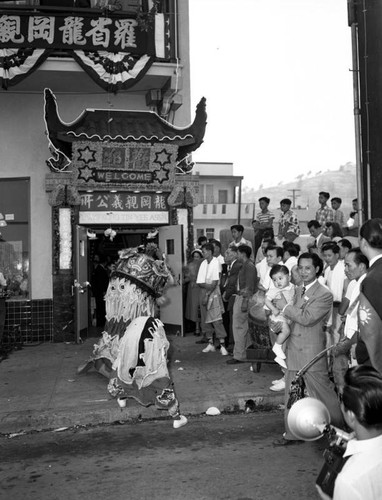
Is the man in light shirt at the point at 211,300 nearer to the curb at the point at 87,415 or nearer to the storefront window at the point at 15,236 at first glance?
the curb at the point at 87,415

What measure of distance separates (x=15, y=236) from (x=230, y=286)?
5.04 meters

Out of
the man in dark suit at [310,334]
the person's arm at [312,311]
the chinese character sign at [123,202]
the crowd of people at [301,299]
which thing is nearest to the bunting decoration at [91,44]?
the chinese character sign at [123,202]

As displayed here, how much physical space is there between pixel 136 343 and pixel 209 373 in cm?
190

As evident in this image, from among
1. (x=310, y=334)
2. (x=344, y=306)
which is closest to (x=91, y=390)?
(x=310, y=334)

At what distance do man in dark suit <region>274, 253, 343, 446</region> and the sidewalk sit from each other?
1.62 meters

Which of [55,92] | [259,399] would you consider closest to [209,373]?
[259,399]

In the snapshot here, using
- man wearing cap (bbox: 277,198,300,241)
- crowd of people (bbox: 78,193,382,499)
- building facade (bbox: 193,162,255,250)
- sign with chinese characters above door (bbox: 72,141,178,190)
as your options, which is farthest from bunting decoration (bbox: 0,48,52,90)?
building facade (bbox: 193,162,255,250)

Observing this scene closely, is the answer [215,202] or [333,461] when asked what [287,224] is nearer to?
[333,461]

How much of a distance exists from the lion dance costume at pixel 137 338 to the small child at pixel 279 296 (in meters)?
1.38

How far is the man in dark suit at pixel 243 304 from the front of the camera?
8.88 metres

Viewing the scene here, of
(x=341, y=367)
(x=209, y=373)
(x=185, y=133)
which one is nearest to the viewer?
(x=341, y=367)

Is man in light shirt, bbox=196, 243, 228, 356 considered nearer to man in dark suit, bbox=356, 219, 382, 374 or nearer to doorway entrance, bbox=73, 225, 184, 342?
doorway entrance, bbox=73, 225, 184, 342

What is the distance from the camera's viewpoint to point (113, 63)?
1085 cm

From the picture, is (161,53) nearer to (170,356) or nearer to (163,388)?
(170,356)
